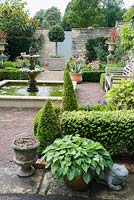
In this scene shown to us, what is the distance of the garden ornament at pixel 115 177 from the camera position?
3508 millimetres

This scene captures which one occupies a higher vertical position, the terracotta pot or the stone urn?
the stone urn

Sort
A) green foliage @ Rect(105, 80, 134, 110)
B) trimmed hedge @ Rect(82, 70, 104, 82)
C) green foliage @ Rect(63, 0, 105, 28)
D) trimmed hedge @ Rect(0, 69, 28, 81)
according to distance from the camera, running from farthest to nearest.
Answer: green foliage @ Rect(63, 0, 105, 28) < trimmed hedge @ Rect(82, 70, 104, 82) < trimmed hedge @ Rect(0, 69, 28, 81) < green foliage @ Rect(105, 80, 134, 110)

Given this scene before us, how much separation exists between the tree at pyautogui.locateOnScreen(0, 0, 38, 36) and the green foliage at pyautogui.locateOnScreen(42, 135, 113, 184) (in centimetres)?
1390

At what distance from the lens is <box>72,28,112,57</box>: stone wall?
58.1 feet

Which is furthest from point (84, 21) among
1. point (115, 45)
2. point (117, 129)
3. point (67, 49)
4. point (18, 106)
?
point (117, 129)

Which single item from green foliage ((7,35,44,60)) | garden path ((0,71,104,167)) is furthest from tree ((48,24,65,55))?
garden path ((0,71,104,167))

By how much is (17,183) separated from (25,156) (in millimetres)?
339

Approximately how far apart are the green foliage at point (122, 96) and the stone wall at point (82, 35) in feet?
41.1

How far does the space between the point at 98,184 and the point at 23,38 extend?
14.2m

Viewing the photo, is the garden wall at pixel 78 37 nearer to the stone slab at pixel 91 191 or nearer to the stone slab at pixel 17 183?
the stone slab at pixel 17 183

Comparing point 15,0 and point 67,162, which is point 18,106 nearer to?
point 67,162

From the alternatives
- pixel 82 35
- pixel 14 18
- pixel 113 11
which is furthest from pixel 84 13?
pixel 14 18

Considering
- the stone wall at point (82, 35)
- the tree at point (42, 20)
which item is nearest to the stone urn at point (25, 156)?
the stone wall at point (82, 35)

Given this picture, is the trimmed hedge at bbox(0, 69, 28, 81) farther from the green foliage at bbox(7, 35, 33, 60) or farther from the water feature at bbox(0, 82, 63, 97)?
the green foliage at bbox(7, 35, 33, 60)
